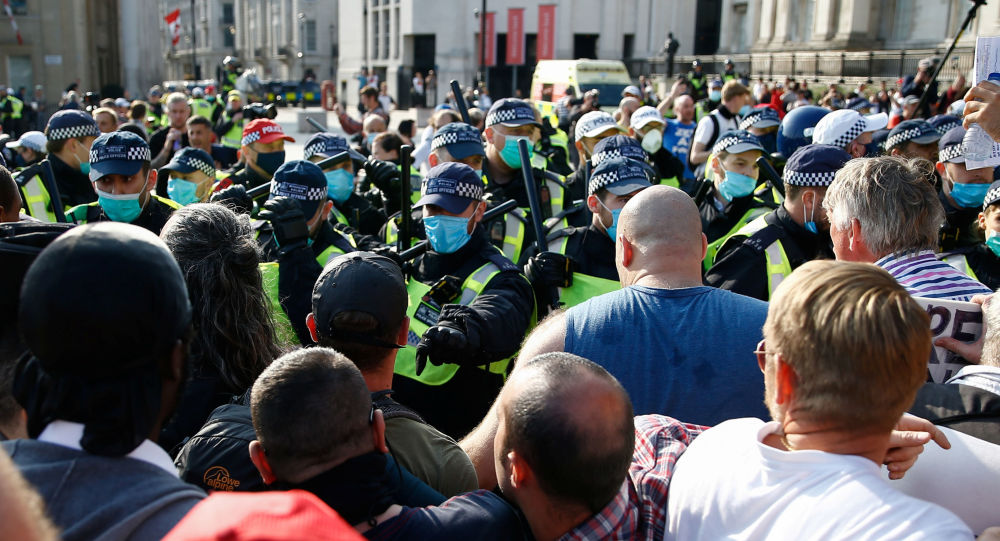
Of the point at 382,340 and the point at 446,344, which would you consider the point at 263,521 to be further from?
the point at 446,344

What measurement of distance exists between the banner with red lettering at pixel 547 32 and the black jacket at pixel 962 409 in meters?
47.0

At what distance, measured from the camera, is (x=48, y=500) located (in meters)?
1.45

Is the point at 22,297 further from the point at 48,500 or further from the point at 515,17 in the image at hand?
the point at 515,17

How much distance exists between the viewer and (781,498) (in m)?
1.74

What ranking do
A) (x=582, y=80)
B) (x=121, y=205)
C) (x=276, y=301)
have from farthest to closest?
(x=582, y=80)
(x=121, y=205)
(x=276, y=301)

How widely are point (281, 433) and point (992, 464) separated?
1.84 meters

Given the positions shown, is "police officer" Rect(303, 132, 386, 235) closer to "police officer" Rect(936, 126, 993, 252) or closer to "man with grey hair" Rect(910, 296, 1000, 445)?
"police officer" Rect(936, 126, 993, 252)

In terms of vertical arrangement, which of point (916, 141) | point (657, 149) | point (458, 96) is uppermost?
point (458, 96)

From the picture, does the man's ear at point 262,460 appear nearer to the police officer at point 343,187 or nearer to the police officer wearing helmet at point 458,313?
the police officer wearing helmet at point 458,313

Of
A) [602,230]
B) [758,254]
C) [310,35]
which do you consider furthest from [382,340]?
[310,35]

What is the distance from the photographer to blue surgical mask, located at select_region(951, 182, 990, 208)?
539 cm

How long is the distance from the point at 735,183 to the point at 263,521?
5.18 metres

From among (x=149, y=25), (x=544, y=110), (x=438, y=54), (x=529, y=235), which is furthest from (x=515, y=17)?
(x=529, y=235)

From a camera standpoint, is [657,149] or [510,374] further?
[657,149]
